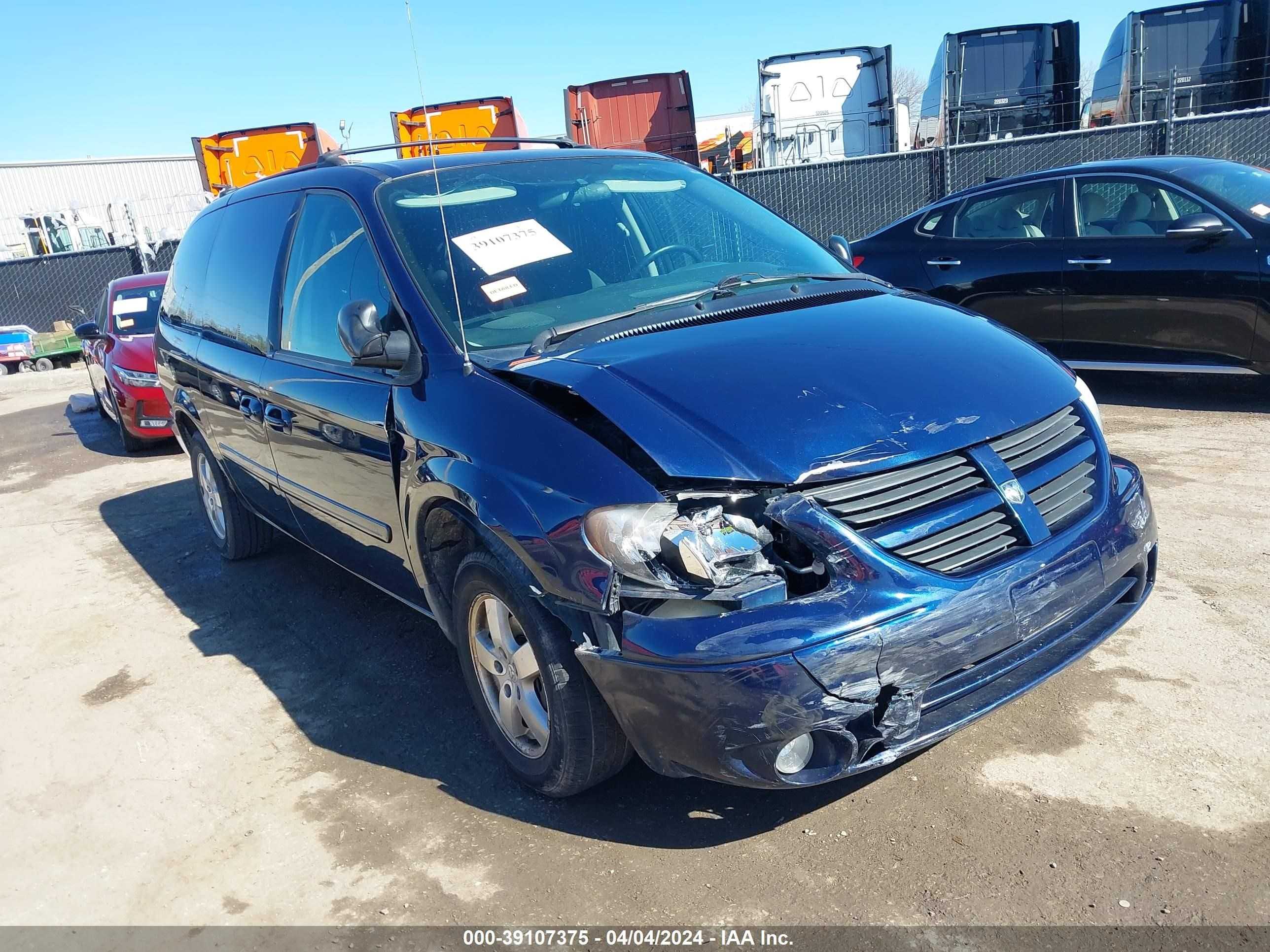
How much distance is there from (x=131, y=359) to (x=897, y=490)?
8480mm

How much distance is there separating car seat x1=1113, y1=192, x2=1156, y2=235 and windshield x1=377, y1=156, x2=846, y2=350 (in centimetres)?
384

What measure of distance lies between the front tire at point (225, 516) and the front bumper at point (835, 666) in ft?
11.5

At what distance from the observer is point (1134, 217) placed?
22.0ft

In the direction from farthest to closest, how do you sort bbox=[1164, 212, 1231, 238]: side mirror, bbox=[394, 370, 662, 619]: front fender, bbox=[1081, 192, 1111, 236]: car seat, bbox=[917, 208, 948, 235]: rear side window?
bbox=[917, 208, 948, 235]: rear side window, bbox=[1081, 192, 1111, 236]: car seat, bbox=[1164, 212, 1231, 238]: side mirror, bbox=[394, 370, 662, 619]: front fender

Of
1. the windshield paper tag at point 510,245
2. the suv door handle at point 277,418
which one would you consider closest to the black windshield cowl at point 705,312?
the windshield paper tag at point 510,245

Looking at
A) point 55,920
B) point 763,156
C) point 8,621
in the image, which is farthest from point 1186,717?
point 763,156

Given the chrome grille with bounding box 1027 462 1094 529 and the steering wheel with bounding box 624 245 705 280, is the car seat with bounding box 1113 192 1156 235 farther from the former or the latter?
the chrome grille with bounding box 1027 462 1094 529

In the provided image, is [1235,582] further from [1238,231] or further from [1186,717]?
[1238,231]

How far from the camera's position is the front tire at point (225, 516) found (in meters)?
5.37

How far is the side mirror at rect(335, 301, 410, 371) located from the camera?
3068 mm

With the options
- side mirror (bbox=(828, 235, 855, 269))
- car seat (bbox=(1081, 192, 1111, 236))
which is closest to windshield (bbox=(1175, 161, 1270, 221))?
car seat (bbox=(1081, 192, 1111, 236))

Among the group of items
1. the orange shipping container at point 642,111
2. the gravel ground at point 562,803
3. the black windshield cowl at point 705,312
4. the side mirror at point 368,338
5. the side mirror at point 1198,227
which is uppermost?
the orange shipping container at point 642,111

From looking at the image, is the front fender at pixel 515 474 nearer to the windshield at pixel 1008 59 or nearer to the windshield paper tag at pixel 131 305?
the windshield paper tag at pixel 131 305

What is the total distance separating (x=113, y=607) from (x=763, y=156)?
15.0 m
